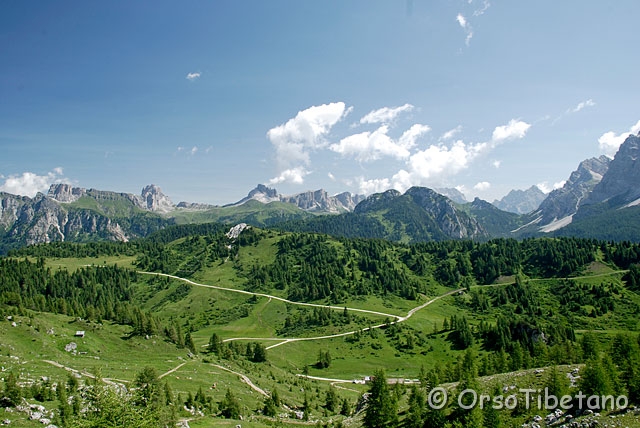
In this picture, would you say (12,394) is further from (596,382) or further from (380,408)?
(596,382)

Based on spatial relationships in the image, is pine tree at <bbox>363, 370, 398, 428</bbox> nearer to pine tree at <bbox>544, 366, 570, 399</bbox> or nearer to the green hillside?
the green hillside

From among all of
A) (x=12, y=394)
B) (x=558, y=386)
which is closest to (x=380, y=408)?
(x=558, y=386)

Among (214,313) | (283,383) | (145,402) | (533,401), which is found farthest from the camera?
(214,313)

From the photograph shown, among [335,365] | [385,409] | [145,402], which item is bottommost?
[335,365]

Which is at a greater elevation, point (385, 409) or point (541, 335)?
point (385, 409)

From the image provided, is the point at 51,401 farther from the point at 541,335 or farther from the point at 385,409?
the point at 541,335

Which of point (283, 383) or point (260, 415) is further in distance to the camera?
point (283, 383)

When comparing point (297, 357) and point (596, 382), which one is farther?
point (297, 357)

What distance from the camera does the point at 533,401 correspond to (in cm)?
4588

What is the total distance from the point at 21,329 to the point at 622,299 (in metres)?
241

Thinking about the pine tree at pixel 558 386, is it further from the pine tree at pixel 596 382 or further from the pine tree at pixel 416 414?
the pine tree at pixel 416 414

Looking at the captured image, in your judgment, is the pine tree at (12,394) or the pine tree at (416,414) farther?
the pine tree at (416,414)

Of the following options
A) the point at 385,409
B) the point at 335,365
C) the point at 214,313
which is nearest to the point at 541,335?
the point at 335,365

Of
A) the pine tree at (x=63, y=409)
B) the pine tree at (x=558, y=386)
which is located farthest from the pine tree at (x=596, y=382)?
the pine tree at (x=63, y=409)
